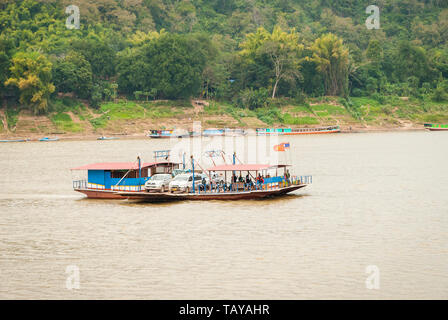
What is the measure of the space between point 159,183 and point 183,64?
8675cm

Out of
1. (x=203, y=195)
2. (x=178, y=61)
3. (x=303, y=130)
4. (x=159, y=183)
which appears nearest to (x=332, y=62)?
(x=303, y=130)

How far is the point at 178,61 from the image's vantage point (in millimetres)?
134500

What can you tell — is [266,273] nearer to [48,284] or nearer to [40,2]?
[48,284]

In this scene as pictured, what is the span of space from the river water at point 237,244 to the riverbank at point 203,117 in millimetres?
62108

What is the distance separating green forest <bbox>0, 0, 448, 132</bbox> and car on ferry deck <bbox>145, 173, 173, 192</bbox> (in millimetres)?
74138

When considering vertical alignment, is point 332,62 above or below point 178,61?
above

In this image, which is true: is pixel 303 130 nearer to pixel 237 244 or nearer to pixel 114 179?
pixel 114 179

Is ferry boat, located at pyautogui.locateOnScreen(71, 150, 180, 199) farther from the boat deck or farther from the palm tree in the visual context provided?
the palm tree

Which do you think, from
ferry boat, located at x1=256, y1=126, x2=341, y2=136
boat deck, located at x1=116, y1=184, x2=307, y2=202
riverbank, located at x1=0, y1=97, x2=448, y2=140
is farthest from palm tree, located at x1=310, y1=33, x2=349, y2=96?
boat deck, located at x1=116, y1=184, x2=307, y2=202

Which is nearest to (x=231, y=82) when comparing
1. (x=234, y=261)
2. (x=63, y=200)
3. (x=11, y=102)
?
(x=11, y=102)

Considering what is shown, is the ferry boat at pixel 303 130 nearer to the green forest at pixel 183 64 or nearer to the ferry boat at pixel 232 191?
the green forest at pixel 183 64

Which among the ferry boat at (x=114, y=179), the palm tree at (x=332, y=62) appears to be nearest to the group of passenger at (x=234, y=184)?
the ferry boat at (x=114, y=179)

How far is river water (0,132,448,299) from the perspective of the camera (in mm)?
27656

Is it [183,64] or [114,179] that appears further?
[183,64]
